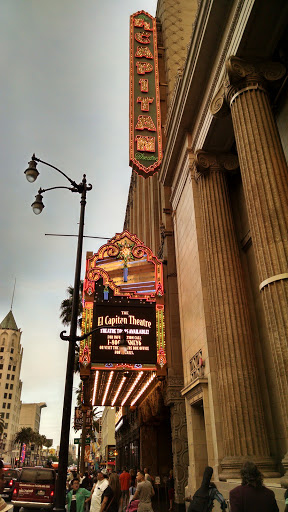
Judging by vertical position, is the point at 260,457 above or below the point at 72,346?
below

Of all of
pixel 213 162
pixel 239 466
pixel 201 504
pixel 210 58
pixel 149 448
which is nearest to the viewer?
pixel 201 504

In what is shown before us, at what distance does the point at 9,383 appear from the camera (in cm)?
14688

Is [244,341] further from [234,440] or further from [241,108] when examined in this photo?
[241,108]

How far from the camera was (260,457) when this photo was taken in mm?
10531

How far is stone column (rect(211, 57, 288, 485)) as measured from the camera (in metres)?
8.89

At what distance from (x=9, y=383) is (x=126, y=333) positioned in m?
144

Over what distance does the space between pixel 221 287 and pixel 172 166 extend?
9.42 metres

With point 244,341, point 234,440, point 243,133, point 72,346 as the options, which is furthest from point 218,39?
point 234,440

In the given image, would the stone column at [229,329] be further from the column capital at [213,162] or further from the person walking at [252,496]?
the person walking at [252,496]

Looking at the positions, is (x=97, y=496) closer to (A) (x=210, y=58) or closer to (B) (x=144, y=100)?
(A) (x=210, y=58)

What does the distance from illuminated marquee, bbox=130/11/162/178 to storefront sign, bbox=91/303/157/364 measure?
7.34 meters

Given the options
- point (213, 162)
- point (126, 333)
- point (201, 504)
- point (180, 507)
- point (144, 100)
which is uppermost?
point (144, 100)

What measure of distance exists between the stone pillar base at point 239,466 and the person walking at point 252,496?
5.99m

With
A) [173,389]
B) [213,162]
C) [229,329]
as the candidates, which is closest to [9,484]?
[173,389]
